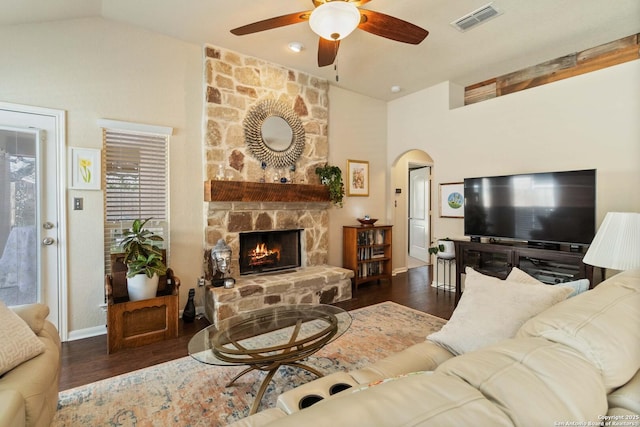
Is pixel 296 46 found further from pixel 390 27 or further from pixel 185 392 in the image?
pixel 185 392

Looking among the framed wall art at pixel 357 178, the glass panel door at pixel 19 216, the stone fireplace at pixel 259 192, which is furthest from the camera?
the framed wall art at pixel 357 178

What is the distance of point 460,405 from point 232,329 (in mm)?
1811

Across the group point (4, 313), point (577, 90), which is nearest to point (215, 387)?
point (4, 313)

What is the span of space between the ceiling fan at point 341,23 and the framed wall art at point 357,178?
90.1 inches

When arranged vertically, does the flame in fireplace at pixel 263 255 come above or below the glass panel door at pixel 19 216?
below

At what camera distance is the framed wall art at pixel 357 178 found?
A: 16.0ft

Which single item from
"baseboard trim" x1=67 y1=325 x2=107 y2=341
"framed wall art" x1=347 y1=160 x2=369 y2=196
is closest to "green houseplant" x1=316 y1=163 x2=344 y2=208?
"framed wall art" x1=347 y1=160 x2=369 y2=196

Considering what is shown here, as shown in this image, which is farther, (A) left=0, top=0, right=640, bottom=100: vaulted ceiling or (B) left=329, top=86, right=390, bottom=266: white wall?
(B) left=329, top=86, right=390, bottom=266: white wall

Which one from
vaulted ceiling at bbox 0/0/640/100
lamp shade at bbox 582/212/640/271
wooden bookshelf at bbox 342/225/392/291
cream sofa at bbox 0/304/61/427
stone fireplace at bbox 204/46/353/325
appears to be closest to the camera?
cream sofa at bbox 0/304/61/427

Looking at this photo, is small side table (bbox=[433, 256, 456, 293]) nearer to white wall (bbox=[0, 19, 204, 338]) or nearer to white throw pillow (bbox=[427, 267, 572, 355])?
white throw pillow (bbox=[427, 267, 572, 355])

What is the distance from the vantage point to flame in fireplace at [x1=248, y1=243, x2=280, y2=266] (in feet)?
12.9

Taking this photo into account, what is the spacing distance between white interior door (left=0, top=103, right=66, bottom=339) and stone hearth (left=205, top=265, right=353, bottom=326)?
136 cm

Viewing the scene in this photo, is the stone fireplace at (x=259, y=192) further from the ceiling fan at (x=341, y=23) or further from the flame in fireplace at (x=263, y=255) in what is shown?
the ceiling fan at (x=341, y=23)

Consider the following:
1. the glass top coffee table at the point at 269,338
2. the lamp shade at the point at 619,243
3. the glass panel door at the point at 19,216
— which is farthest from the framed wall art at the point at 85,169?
the lamp shade at the point at 619,243
